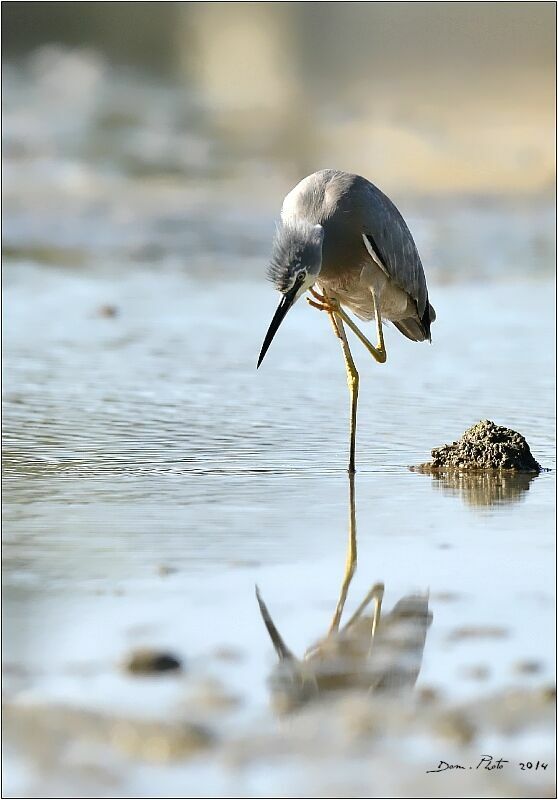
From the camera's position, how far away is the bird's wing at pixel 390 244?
23.1 feet

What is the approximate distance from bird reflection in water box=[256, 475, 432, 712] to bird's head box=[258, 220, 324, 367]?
2.53m

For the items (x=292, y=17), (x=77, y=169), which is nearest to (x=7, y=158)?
(x=77, y=169)

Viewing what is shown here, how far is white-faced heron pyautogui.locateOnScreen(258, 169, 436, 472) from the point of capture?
6.59 m

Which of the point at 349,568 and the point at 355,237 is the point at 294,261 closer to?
the point at 355,237

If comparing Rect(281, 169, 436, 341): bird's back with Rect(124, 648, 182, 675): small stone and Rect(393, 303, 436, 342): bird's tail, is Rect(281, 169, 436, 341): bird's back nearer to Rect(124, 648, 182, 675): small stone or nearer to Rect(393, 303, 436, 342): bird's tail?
Rect(393, 303, 436, 342): bird's tail

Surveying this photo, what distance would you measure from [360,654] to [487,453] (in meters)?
2.71

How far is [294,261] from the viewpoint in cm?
653

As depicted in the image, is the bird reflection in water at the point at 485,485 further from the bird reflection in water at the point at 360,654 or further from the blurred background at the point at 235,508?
the bird reflection in water at the point at 360,654

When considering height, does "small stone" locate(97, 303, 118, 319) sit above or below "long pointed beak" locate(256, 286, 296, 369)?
above

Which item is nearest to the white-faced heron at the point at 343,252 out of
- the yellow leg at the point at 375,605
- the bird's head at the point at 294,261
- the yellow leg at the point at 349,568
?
the bird's head at the point at 294,261

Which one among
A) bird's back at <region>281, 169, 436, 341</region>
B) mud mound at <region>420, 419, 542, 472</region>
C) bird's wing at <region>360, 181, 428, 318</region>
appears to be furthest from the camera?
bird's wing at <region>360, 181, 428, 318</region>

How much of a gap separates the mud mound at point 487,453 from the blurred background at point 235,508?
0.19 m

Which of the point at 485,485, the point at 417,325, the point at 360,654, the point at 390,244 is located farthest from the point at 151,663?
the point at 417,325

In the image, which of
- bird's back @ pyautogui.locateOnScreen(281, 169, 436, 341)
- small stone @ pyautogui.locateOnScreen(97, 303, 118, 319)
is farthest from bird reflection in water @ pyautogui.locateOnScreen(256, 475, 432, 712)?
small stone @ pyautogui.locateOnScreen(97, 303, 118, 319)
